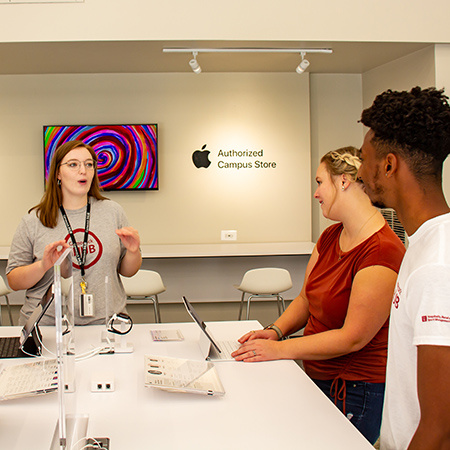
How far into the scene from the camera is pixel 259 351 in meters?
1.97

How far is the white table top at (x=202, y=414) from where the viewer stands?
4.41ft

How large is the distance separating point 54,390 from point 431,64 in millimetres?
4157

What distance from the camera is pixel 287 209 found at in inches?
215

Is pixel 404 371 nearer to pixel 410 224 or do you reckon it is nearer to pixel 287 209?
pixel 410 224

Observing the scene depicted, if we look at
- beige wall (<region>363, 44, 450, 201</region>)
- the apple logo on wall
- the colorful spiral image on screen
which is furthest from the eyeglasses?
beige wall (<region>363, 44, 450, 201</region>)

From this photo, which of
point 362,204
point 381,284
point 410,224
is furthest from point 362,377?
point 410,224

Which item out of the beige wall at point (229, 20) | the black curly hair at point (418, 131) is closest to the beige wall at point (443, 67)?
the beige wall at point (229, 20)

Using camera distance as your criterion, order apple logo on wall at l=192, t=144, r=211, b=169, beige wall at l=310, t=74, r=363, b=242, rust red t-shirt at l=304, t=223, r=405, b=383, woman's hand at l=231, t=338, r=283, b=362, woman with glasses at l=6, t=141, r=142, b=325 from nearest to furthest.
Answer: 1. rust red t-shirt at l=304, t=223, r=405, b=383
2. woman's hand at l=231, t=338, r=283, b=362
3. woman with glasses at l=6, t=141, r=142, b=325
4. apple logo on wall at l=192, t=144, r=211, b=169
5. beige wall at l=310, t=74, r=363, b=242

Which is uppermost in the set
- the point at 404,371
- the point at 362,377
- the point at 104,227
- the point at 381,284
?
the point at 104,227

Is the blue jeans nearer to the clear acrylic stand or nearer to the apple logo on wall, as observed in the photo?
the clear acrylic stand

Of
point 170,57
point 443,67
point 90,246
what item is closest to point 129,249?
point 90,246

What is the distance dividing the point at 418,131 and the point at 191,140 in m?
4.31

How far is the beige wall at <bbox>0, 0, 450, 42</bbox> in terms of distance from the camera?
13.7ft

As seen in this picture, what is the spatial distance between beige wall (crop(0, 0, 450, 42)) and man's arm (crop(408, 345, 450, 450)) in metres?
3.72
